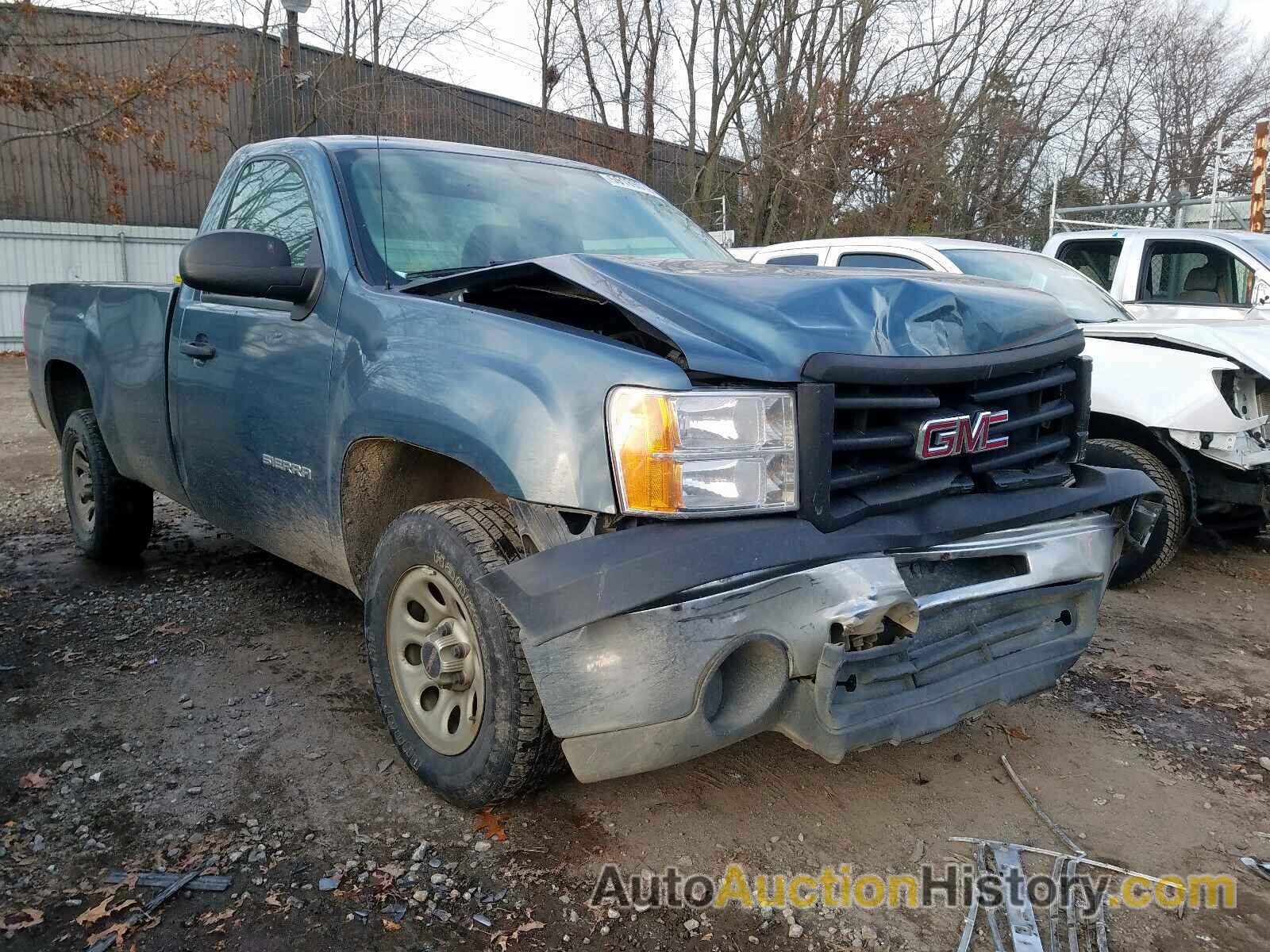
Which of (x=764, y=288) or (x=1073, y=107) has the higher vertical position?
(x=1073, y=107)

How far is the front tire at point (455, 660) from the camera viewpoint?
228 cm

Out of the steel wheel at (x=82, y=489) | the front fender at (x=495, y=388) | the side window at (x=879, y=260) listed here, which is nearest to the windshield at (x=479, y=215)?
the front fender at (x=495, y=388)

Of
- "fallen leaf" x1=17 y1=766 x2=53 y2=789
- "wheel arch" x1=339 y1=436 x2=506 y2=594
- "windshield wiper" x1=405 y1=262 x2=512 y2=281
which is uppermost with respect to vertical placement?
"windshield wiper" x1=405 y1=262 x2=512 y2=281

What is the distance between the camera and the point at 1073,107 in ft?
83.0

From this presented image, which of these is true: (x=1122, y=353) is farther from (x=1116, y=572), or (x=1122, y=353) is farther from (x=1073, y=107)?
(x=1073, y=107)

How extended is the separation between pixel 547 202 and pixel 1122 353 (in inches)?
124

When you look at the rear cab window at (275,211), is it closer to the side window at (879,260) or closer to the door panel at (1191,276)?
the side window at (879,260)

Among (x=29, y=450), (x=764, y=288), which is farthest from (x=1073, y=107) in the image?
(x=764, y=288)

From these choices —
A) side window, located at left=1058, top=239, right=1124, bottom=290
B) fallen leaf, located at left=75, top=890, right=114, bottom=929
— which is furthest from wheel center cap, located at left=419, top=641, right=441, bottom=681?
side window, located at left=1058, top=239, right=1124, bottom=290

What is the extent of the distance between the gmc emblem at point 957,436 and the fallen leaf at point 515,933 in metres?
1.38

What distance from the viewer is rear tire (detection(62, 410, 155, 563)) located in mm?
4633

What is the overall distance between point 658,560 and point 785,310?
2.22 ft

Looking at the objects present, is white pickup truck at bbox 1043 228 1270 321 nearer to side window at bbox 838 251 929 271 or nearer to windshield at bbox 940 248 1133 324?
windshield at bbox 940 248 1133 324

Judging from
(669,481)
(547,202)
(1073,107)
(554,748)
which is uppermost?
(1073,107)
